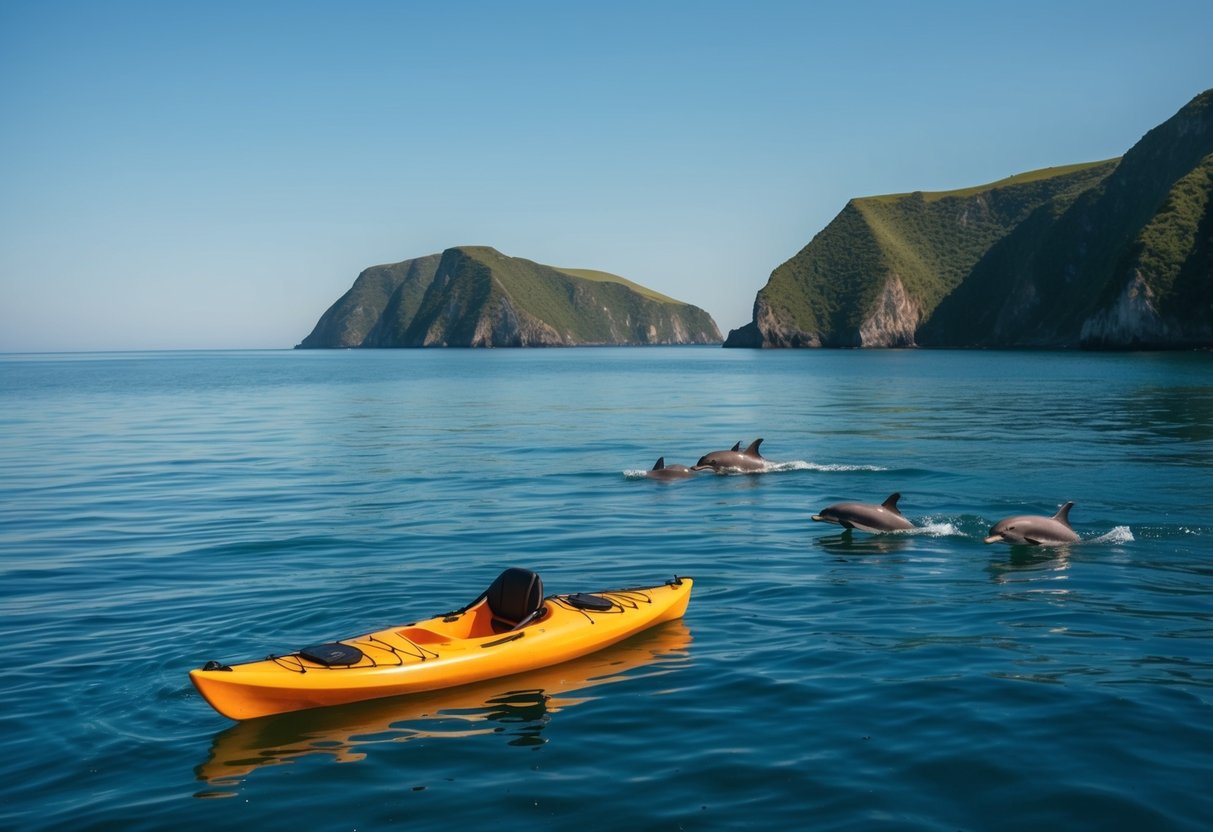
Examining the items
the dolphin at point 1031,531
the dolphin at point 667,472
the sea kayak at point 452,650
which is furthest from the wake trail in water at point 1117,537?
the dolphin at point 667,472

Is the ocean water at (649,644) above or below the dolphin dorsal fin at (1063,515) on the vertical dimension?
below

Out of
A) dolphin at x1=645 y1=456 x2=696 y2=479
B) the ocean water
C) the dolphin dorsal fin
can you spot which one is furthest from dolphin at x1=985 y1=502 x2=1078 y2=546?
dolphin at x1=645 y1=456 x2=696 y2=479

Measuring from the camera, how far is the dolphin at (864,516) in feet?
72.7

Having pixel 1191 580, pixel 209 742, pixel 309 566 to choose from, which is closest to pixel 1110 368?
pixel 1191 580

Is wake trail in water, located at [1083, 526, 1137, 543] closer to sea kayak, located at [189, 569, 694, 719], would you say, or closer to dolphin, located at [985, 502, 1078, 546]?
dolphin, located at [985, 502, 1078, 546]

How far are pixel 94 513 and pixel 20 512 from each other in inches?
94.7

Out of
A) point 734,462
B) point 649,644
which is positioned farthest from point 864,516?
point 734,462

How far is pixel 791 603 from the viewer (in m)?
16.8

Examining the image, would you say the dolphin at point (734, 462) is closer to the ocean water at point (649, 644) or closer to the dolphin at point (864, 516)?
the ocean water at point (649, 644)

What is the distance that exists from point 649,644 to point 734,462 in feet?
61.2

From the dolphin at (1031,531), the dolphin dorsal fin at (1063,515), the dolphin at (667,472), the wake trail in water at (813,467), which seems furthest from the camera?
the wake trail in water at (813,467)

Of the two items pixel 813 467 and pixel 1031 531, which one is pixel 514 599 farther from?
pixel 813 467

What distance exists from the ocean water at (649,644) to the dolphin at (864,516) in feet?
1.78

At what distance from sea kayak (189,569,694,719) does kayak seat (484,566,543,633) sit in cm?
1
